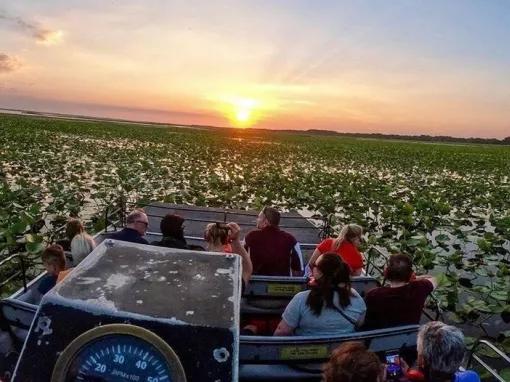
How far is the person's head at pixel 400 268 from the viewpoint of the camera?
473 centimetres

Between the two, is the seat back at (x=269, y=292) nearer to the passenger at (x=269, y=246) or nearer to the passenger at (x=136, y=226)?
the passenger at (x=269, y=246)

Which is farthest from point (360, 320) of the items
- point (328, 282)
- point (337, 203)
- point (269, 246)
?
point (337, 203)

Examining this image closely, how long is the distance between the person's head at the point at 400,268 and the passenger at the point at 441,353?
139 cm

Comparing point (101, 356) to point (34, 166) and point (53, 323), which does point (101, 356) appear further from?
point (34, 166)

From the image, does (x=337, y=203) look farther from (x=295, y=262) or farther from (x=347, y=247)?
(x=347, y=247)

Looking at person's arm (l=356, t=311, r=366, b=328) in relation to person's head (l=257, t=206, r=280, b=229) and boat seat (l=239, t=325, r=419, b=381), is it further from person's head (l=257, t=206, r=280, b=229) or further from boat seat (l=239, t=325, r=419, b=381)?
person's head (l=257, t=206, r=280, b=229)

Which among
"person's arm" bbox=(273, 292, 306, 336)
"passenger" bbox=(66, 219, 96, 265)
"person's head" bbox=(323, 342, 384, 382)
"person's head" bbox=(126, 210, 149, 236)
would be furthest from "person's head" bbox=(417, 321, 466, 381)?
"passenger" bbox=(66, 219, 96, 265)

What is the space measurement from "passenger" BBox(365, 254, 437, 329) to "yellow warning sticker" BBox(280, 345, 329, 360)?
85cm

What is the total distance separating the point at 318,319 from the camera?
14.5 ft

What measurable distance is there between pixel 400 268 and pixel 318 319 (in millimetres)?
980

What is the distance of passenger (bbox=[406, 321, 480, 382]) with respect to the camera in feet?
10.6

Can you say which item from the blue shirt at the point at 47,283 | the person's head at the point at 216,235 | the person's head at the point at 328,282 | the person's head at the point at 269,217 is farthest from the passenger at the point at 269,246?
the blue shirt at the point at 47,283

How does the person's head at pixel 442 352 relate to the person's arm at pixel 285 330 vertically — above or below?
above

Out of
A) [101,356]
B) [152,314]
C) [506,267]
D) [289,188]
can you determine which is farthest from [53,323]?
[289,188]
